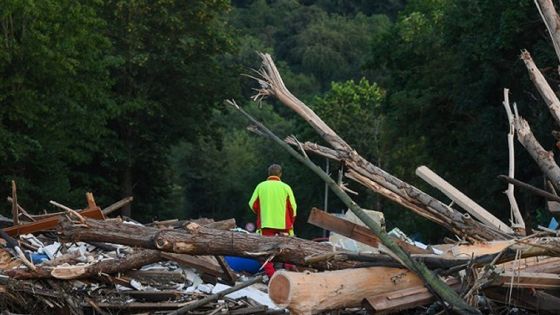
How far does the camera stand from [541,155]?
35.2 feet

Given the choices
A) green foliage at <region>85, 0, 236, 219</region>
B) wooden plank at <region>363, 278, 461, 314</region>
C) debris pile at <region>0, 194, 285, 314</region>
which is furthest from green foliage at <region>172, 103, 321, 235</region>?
wooden plank at <region>363, 278, 461, 314</region>

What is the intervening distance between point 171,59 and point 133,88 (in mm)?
1629

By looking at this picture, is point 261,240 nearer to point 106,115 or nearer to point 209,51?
point 106,115

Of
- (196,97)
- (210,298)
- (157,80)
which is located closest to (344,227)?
(210,298)

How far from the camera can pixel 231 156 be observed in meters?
84.3

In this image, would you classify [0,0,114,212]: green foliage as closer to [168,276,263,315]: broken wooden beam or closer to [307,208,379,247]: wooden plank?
[168,276,263,315]: broken wooden beam

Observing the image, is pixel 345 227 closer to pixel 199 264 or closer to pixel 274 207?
pixel 199 264

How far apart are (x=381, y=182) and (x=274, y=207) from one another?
12.7ft

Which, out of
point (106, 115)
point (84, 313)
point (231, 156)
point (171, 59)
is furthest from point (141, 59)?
point (231, 156)

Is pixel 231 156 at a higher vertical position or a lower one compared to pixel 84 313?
lower

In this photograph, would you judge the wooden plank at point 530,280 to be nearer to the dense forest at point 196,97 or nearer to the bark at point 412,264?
the bark at point 412,264

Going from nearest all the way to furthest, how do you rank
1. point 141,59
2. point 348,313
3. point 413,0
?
point 348,313 → point 141,59 → point 413,0

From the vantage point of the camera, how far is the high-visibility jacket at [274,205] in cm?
1452

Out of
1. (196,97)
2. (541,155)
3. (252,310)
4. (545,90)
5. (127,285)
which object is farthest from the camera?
(196,97)
